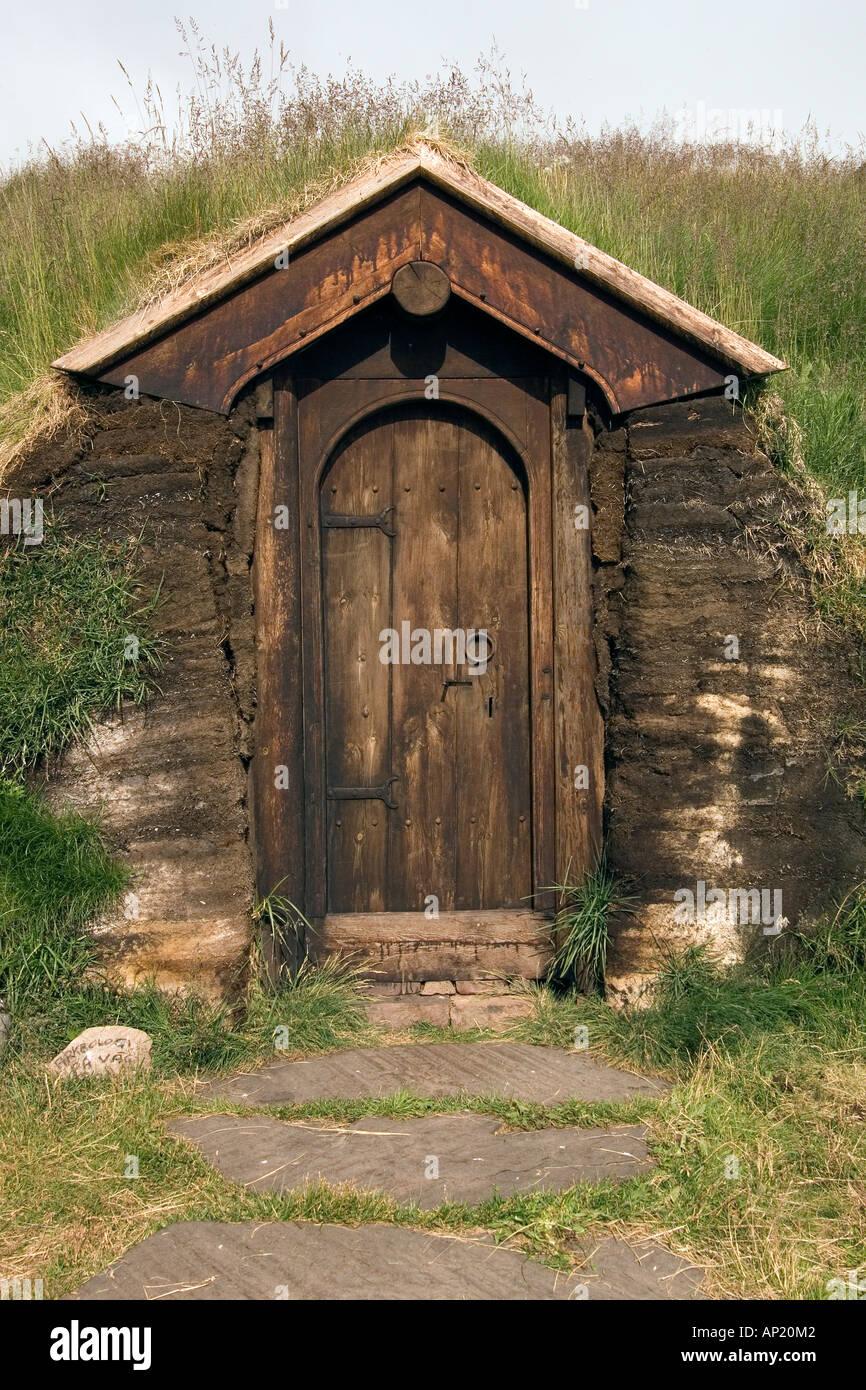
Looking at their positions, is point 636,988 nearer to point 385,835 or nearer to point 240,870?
point 385,835

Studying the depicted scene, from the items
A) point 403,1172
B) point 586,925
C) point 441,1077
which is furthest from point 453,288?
point 403,1172

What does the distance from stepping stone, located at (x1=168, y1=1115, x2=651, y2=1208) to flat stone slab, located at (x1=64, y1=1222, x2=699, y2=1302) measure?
272 millimetres

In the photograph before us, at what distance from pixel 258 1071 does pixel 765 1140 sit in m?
1.99

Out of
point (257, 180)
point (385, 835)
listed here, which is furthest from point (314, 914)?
point (257, 180)

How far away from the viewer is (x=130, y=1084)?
4227 mm

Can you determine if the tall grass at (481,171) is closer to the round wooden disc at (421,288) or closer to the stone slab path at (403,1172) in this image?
the round wooden disc at (421,288)

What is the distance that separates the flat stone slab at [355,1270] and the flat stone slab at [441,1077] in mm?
973

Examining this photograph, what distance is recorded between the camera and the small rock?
13.9ft

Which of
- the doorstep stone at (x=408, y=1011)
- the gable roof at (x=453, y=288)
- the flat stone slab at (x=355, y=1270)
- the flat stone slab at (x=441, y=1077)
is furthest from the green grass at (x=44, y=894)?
the gable roof at (x=453, y=288)

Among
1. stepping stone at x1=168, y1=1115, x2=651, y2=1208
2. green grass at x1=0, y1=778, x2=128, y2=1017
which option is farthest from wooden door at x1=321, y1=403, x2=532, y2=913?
stepping stone at x1=168, y1=1115, x2=651, y2=1208

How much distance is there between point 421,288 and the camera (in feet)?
16.3

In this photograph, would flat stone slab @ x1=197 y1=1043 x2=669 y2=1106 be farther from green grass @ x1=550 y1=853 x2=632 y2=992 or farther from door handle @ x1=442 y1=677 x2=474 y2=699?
door handle @ x1=442 y1=677 x2=474 y2=699

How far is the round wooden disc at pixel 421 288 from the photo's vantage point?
4965 mm

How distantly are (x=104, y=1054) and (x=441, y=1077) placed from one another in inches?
51.3
